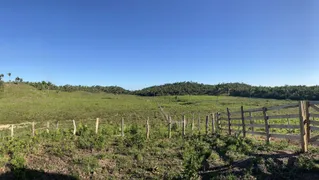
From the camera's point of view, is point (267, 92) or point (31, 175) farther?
point (267, 92)

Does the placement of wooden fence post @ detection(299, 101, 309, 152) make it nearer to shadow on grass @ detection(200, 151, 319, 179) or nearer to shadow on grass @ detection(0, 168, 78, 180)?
shadow on grass @ detection(200, 151, 319, 179)

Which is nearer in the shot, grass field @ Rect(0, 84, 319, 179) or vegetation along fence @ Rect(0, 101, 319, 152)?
grass field @ Rect(0, 84, 319, 179)

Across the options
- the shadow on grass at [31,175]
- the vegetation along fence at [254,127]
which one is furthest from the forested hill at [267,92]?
the shadow on grass at [31,175]

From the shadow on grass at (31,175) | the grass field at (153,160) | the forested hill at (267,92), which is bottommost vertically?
the shadow on grass at (31,175)

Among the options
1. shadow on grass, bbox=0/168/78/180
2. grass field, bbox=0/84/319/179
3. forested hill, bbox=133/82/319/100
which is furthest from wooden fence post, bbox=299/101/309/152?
forested hill, bbox=133/82/319/100

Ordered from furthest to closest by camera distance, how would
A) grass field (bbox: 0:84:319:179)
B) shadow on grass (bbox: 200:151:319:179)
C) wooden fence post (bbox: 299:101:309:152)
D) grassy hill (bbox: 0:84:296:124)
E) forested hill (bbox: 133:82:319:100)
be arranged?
forested hill (bbox: 133:82:319:100) < grassy hill (bbox: 0:84:296:124) < wooden fence post (bbox: 299:101:309:152) < grass field (bbox: 0:84:319:179) < shadow on grass (bbox: 200:151:319:179)

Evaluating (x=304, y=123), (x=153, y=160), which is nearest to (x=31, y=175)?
(x=153, y=160)

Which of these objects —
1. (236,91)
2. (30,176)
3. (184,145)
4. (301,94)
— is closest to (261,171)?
(184,145)

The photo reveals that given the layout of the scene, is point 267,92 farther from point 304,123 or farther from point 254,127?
point 304,123

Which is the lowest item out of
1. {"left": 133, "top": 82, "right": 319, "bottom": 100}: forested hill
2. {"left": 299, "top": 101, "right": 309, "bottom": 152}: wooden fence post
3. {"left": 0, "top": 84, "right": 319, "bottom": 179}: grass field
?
{"left": 0, "top": 84, "right": 319, "bottom": 179}: grass field

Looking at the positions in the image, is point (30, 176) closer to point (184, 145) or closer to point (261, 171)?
point (184, 145)

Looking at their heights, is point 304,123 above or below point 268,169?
above

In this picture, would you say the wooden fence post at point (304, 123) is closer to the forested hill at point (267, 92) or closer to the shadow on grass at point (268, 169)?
the shadow on grass at point (268, 169)

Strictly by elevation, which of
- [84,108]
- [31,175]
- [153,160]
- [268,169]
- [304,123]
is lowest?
[31,175]
